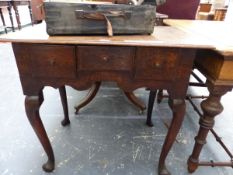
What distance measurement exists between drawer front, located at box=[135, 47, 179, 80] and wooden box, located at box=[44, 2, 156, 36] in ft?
0.43

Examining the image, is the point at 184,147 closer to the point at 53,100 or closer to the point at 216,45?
the point at 216,45

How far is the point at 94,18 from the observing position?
75 centimetres

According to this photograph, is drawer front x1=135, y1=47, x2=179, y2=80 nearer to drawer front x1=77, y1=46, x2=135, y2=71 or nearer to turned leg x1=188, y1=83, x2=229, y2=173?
drawer front x1=77, y1=46, x2=135, y2=71

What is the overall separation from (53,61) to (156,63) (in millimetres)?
406

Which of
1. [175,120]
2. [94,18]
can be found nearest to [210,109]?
[175,120]

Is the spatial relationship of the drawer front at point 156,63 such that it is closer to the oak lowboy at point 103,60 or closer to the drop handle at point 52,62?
the oak lowboy at point 103,60

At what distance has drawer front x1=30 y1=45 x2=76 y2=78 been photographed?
742 millimetres

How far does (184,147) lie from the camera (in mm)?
1317

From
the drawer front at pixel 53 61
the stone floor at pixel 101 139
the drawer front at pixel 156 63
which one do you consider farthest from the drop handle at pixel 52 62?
the stone floor at pixel 101 139

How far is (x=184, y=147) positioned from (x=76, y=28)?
1045mm

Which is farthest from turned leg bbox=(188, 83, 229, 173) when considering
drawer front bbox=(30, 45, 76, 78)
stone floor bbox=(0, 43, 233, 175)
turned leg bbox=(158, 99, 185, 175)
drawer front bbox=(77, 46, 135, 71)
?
drawer front bbox=(30, 45, 76, 78)

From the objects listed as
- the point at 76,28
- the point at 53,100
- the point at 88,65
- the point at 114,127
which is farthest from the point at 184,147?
the point at 53,100

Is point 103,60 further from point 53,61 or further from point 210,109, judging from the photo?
point 210,109

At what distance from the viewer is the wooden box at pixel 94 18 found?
73cm
